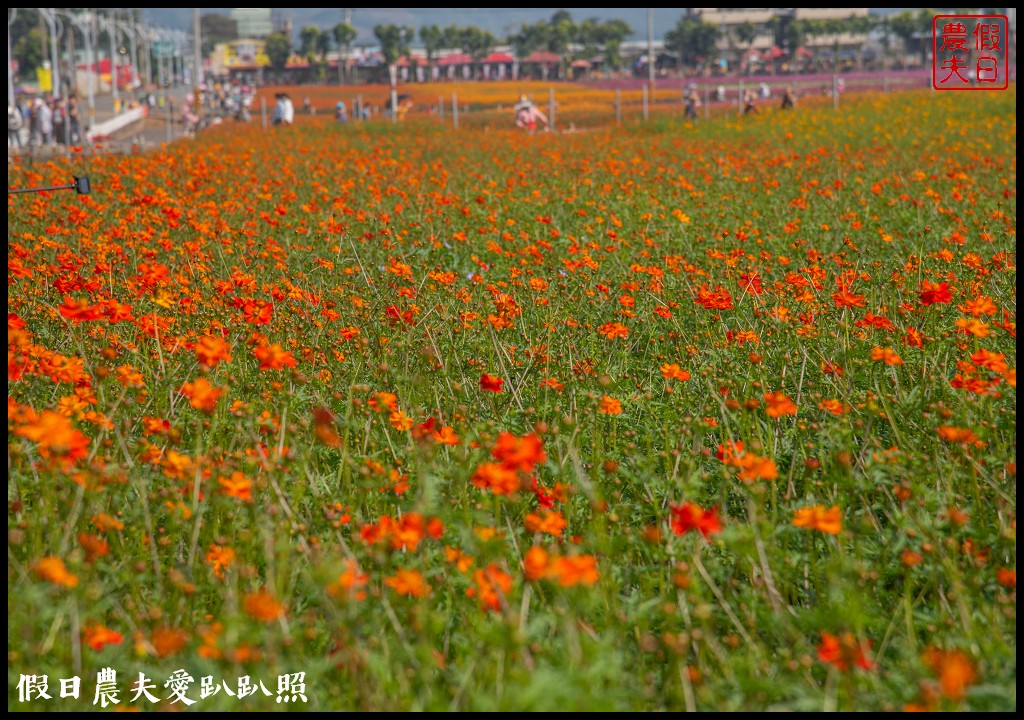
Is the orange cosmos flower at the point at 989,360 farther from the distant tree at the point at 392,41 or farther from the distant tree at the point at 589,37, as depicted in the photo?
the distant tree at the point at 589,37

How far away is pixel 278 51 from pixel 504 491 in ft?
392

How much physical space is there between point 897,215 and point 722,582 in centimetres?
556

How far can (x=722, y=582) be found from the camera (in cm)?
252

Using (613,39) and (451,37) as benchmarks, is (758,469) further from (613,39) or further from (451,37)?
(451,37)

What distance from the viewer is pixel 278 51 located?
373ft

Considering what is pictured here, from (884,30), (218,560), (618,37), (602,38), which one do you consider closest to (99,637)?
(218,560)

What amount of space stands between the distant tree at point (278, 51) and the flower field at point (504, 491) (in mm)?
115137

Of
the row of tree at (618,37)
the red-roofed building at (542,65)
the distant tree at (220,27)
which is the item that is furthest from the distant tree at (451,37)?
the distant tree at (220,27)

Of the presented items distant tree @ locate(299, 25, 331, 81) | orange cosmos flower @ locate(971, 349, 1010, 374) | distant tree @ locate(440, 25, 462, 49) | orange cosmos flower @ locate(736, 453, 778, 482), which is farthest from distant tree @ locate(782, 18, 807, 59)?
orange cosmos flower @ locate(736, 453, 778, 482)

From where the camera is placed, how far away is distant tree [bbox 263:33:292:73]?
113562 mm

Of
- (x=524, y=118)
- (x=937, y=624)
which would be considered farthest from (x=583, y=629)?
(x=524, y=118)

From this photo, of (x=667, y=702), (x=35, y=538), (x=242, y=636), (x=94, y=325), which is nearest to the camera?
(x=242, y=636)

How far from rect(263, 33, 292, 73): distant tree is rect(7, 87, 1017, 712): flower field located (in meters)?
115

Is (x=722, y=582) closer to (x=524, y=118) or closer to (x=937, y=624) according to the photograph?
(x=937, y=624)
